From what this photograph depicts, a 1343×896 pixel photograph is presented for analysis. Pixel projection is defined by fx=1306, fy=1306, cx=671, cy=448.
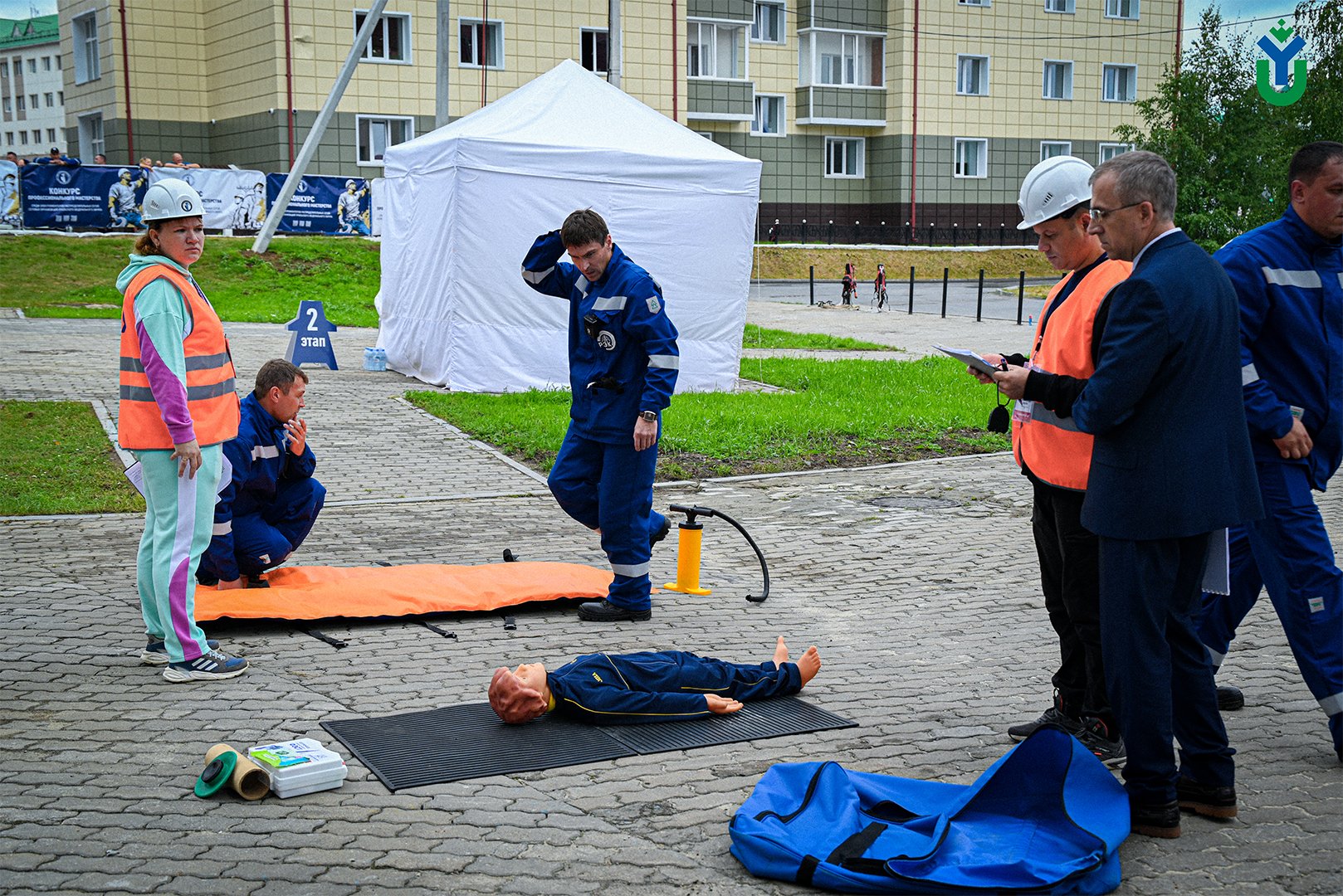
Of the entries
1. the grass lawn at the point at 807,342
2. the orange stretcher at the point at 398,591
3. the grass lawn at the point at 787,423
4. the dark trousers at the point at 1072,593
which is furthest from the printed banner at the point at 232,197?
the dark trousers at the point at 1072,593

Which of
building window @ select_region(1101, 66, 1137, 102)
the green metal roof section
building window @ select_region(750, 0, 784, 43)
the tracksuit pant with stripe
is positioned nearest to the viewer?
the tracksuit pant with stripe

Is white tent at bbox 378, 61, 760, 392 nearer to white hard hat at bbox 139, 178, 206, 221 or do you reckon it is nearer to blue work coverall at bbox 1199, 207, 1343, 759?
white hard hat at bbox 139, 178, 206, 221

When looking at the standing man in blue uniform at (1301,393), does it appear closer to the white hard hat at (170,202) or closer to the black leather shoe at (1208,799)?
the black leather shoe at (1208,799)

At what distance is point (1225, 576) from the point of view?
428 cm

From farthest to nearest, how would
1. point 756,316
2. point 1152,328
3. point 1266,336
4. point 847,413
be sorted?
1. point 756,316
2. point 847,413
3. point 1266,336
4. point 1152,328

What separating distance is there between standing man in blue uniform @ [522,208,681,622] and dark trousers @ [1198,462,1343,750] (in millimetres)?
3051

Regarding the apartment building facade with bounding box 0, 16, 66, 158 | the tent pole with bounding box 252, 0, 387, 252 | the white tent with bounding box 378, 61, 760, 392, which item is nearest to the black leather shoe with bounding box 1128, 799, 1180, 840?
the white tent with bounding box 378, 61, 760, 392

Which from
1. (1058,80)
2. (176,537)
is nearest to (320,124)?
(176,537)

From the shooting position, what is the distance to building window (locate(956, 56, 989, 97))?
168 ft

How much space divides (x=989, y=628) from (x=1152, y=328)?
10.3ft

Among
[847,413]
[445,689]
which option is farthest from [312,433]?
[445,689]

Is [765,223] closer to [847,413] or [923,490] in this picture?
[847,413]

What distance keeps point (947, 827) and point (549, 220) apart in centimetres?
1209

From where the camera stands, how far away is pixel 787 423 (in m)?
13.4
